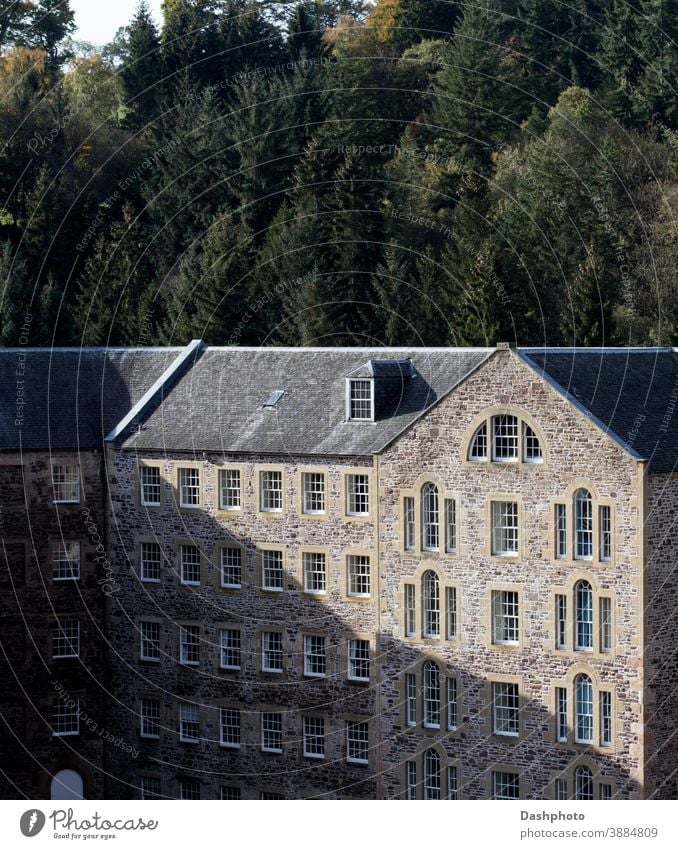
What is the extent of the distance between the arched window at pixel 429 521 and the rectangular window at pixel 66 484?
15924 mm

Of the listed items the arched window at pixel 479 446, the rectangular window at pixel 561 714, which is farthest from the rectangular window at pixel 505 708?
the arched window at pixel 479 446

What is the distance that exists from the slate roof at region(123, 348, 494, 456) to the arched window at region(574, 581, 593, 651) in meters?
8.94

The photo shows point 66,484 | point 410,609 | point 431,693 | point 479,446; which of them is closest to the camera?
point 479,446

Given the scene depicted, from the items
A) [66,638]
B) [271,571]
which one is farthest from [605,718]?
[66,638]

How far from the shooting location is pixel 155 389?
78.1 metres

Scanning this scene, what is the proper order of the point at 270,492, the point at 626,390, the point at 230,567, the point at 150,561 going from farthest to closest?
the point at 150,561, the point at 230,567, the point at 270,492, the point at 626,390

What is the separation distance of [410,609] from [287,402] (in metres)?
10.5

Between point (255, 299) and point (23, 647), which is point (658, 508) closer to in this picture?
point (23, 647)

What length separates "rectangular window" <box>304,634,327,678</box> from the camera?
236 feet

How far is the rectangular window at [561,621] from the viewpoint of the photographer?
66250 mm

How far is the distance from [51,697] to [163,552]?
7822 millimetres

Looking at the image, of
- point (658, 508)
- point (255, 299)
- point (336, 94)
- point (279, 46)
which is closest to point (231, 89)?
point (279, 46)

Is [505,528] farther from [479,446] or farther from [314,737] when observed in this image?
[314,737]

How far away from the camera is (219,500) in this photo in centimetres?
7406
